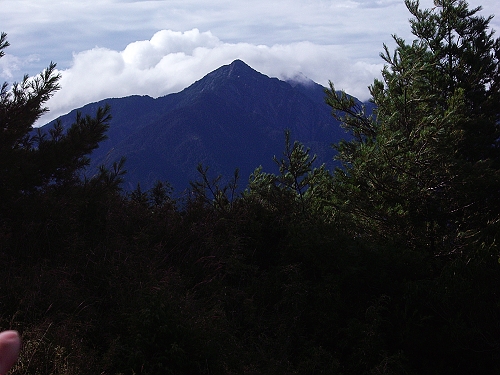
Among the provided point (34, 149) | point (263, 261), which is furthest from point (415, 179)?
point (34, 149)

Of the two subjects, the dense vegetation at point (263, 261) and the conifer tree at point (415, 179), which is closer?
the dense vegetation at point (263, 261)

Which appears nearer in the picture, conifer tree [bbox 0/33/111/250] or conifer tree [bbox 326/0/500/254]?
conifer tree [bbox 0/33/111/250]

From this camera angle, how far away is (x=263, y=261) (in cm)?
954

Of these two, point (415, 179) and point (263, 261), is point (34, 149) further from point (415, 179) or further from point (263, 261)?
point (415, 179)

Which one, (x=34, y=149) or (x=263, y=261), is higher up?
(x=34, y=149)

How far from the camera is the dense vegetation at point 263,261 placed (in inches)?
217

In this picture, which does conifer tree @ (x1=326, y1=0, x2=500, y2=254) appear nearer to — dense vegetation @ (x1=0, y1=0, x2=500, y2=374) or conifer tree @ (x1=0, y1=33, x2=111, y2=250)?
dense vegetation @ (x1=0, y1=0, x2=500, y2=374)

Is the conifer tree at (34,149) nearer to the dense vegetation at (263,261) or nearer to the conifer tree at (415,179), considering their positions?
the dense vegetation at (263,261)

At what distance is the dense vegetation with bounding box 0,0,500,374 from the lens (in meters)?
5.51

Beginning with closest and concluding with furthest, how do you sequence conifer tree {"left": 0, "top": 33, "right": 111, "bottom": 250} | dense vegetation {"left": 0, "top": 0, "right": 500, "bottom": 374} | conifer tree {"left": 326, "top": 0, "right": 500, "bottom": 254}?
dense vegetation {"left": 0, "top": 0, "right": 500, "bottom": 374} → conifer tree {"left": 0, "top": 33, "right": 111, "bottom": 250} → conifer tree {"left": 326, "top": 0, "right": 500, "bottom": 254}

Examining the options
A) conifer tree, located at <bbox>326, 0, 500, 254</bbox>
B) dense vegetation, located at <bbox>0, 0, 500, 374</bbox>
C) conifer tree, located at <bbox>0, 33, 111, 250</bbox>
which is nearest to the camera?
dense vegetation, located at <bbox>0, 0, 500, 374</bbox>

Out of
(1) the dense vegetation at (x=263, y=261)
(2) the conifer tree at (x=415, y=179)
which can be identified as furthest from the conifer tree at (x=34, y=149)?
(2) the conifer tree at (x=415, y=179)

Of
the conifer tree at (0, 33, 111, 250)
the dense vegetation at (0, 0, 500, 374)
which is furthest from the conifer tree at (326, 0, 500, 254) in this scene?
the conifer tree at (0, 33, 111, 250)

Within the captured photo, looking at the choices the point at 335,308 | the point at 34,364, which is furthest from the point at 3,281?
the point at 335,308
